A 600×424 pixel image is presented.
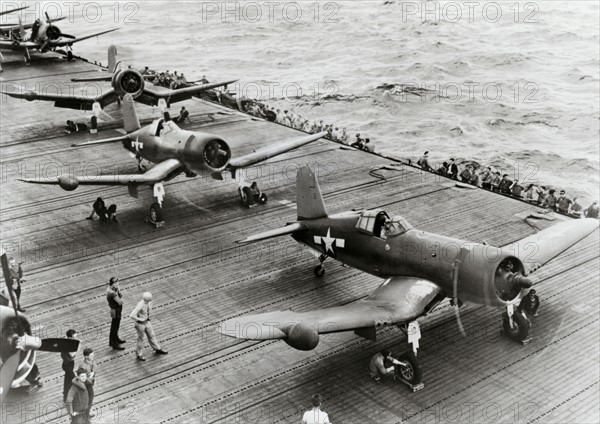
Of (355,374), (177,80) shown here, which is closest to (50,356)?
(355,374)

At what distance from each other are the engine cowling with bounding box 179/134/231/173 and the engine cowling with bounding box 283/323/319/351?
10.3 m

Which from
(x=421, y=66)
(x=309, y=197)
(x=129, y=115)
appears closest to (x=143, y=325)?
(x=309, y=197)

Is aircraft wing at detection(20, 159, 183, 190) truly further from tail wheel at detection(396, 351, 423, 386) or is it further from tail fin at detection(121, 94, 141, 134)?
tail wheel at detection(396, 351, 423, 386)

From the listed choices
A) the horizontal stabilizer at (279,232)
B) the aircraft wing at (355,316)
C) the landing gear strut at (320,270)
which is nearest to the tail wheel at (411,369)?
the aircraft wing at (355,316)

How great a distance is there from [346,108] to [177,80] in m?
17.1

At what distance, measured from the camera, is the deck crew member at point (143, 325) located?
12.7 m

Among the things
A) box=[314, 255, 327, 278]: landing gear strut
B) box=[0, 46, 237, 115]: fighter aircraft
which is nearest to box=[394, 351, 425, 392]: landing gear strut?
box=[314, 255, 327, 278]: landing gear strut

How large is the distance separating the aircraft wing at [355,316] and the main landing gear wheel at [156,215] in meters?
8.57

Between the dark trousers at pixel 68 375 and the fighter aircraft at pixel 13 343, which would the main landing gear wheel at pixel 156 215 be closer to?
the dark trousers at pixel 68 375

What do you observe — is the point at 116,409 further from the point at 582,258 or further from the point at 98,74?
the point at 98,74

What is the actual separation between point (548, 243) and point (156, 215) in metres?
11.0

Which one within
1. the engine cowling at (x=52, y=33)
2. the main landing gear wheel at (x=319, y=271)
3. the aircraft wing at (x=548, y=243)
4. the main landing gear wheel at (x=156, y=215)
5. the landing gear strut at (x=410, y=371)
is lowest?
the landing gear strut at (x=410, y=371)

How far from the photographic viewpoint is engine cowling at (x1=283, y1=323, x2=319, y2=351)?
10.6 meters

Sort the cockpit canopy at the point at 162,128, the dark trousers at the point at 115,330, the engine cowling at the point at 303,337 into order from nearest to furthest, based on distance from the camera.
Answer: the engine cowling at the point at 303,337 < the dark trousers at the point at 115,330 < the cockpit canopy at the point at 162,128
